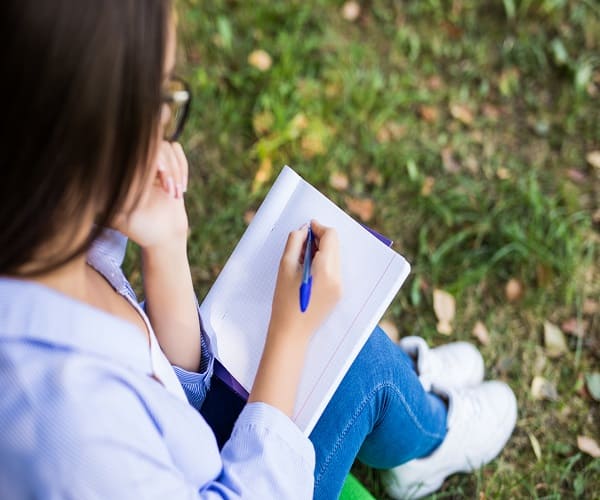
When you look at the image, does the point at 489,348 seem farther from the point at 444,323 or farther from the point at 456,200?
the point at 456,200

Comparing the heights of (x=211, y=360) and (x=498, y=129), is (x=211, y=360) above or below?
below

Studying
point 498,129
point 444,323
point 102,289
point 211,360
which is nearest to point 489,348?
point 444,323

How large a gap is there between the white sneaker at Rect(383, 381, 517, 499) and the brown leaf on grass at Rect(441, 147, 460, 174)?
0.91 m

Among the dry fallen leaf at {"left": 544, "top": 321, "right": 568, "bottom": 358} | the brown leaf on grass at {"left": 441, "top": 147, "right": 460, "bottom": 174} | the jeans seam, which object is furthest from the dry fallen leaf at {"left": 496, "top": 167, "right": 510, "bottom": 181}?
the jeans seam

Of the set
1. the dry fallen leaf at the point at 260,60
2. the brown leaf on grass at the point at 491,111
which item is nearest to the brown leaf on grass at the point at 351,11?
the dry fallen leaf at the point at 260,60

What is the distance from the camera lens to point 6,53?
66 cm

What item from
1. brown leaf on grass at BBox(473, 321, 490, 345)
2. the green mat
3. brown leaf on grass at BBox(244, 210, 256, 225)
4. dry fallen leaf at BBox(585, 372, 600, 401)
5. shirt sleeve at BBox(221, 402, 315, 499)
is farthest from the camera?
brown leaf on grass at BBox(244, 210, 256, 225)

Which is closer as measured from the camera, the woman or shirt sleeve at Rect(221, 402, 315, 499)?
the woman

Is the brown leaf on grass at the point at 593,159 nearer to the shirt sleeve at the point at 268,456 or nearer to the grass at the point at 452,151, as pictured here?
the grass at the point at 452,151

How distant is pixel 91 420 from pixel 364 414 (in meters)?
0.64

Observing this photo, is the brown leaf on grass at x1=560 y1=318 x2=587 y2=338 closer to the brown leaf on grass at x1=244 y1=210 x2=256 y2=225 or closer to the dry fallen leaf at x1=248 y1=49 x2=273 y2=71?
the brown leaf on grass at x1=244 y1=210 x2=256 y2=225

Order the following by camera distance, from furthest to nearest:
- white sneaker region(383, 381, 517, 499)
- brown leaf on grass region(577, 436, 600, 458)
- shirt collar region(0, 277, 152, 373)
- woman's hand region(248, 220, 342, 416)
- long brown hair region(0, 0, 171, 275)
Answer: brown leaf on grass region(577, 436, 600, 458) < white sneaker region(383, 381, 517, 499) < woman's hand region(248, 220, 342, 416) < shirt collar region(0, 277, 152, 373) < long brown hair region(0, 0, 171, 275)

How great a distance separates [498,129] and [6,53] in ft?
7.29

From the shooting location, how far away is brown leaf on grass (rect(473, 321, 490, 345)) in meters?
2.09
